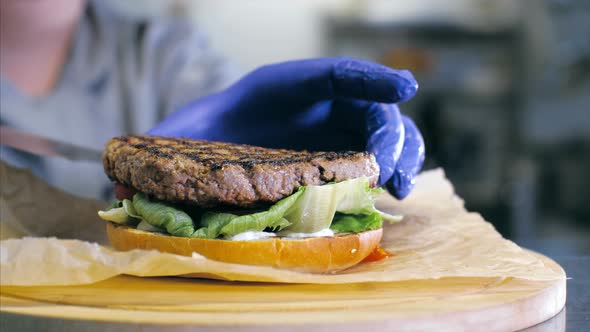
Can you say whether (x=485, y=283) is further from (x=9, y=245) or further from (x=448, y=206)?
(x=9, y=245)

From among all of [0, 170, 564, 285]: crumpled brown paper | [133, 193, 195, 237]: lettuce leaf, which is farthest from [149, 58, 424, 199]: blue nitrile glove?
[133, 193, 195, 237]: lettuce leaf

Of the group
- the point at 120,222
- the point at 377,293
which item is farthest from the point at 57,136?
the point at 377,293

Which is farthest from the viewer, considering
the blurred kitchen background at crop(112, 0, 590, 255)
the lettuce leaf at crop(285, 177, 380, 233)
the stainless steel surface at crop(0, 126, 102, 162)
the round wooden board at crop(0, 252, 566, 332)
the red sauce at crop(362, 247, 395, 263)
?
the blurred kitchen background at crop(112, 0, 590, 255)

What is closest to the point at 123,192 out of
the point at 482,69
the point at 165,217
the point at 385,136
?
the point at 165,217

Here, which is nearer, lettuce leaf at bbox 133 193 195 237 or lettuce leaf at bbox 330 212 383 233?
lettuce leaf at bbox 133 193 195 237

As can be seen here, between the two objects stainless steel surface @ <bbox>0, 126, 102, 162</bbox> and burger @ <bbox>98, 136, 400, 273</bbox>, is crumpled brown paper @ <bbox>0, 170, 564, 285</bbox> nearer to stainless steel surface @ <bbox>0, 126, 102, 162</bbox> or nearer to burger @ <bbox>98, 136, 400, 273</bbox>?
burger @ <bbox>98, 136, 400, 273</bbox>

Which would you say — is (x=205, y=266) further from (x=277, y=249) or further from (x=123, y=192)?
(x=123, y=192)
